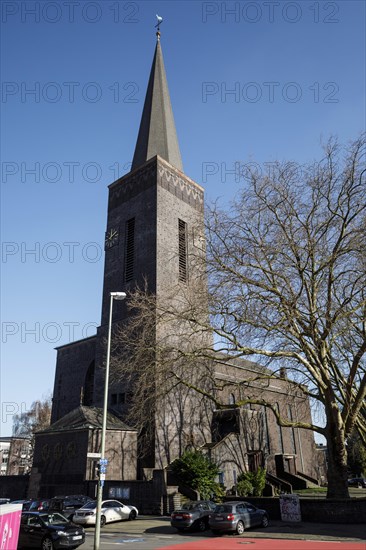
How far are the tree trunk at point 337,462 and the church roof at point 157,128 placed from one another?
107ft

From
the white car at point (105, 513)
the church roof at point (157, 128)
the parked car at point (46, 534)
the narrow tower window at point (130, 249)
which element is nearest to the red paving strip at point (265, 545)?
the parked car at point (46, 534)

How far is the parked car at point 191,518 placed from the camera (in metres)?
19.3

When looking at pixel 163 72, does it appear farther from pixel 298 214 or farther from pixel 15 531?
pixel 15 531

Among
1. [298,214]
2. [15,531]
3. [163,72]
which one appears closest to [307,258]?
[298,214]

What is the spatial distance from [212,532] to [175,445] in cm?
1501

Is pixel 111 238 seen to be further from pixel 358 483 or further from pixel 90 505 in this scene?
pixel 358 483

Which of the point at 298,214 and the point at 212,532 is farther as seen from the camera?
the point at 298,214

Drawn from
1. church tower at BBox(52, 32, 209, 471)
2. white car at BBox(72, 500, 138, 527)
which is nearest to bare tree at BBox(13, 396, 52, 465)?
church tower at BBox(52, 32, 209, 471)

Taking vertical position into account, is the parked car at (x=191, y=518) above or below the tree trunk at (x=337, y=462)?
below

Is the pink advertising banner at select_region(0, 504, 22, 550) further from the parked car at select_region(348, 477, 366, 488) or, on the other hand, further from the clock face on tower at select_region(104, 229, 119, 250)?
the parked car at select_region(348, 477, 366, 488)

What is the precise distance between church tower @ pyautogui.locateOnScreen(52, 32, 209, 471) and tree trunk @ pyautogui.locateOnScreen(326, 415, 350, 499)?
1501 cm

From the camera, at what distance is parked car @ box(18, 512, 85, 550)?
1485 centimetres

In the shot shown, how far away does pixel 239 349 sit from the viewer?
815 inches

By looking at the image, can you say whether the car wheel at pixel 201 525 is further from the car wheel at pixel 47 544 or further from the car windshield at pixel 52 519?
the car wheel at pixel 47 544
